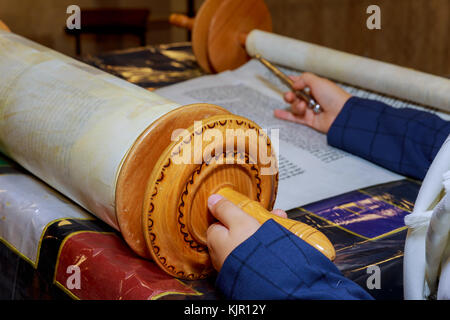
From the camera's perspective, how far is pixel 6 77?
0.63m

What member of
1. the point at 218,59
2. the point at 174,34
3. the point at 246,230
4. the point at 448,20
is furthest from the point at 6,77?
the point at 174,34

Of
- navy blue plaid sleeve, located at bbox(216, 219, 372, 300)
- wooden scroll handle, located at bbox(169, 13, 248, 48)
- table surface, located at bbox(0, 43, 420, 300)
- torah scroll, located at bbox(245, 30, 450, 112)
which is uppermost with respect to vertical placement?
wooden scroll handle, located at bbox(169, 13, 248, 48)

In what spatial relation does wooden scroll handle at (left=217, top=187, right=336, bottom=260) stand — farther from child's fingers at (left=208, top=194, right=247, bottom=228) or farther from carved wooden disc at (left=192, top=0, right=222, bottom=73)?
carved wooden disc at (left=192, top=0, right=222, bottom=73)

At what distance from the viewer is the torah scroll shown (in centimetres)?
87

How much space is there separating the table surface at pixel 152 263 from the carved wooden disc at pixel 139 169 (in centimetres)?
3

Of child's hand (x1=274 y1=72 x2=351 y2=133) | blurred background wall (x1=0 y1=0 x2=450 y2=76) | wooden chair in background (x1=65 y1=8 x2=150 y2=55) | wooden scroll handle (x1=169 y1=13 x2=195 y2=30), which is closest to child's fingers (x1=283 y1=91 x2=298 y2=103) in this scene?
child's hand (x1=274 y1=72 x2=351 y2=133)

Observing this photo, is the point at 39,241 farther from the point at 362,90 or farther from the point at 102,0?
the point at 102,0

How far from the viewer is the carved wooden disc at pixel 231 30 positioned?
1.15 m

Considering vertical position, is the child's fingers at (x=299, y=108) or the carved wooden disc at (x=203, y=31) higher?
the carved wooden disc at (x=203, y=31)

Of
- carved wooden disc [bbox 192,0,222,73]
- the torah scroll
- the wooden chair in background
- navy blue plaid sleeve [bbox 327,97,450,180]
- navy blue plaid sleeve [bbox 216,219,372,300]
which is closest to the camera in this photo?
navy blue plaid sleeve [bbox 216,219,372,300]

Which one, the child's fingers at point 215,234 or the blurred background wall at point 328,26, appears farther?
the blurred background wall at point 328,26

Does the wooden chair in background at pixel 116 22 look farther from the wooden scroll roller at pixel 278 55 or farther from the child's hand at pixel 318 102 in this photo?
the child's hand at pixel 318 102

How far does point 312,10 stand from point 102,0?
3.90ft

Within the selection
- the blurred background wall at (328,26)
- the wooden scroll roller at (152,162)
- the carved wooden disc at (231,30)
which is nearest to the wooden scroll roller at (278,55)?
the carved wooden disc at (231,30)
